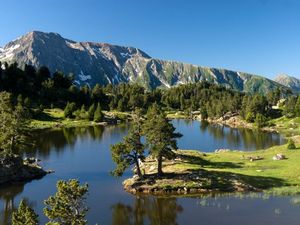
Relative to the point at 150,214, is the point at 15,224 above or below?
above

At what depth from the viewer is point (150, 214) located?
57.3 meters

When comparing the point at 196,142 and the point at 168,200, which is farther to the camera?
the point at 196,142

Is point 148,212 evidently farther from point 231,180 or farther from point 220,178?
point 231,180

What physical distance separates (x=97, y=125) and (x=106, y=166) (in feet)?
345

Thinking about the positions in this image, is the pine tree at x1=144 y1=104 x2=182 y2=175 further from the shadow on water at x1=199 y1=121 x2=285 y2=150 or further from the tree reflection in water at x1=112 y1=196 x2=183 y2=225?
the shadow on water at x1=199 y1=121 x2=285 y2=150

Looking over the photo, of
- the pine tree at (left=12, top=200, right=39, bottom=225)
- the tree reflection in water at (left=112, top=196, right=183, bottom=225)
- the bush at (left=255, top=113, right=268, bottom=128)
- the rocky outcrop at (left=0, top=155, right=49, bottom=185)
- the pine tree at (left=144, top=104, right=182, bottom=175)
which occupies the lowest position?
the tree reflection in water at (left=112, top=196, right=183, bottom=225)

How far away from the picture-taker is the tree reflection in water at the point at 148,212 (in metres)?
54.4

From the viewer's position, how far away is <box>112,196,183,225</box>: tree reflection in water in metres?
54.4

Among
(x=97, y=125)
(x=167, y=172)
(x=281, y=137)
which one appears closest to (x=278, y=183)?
(x=167, y=172)

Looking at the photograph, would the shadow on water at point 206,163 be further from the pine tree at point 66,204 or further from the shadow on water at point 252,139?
the pine tree at point 66,204

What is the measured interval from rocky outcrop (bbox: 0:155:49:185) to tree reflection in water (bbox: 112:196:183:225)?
2577 cm

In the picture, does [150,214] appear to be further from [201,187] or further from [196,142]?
[196,142]

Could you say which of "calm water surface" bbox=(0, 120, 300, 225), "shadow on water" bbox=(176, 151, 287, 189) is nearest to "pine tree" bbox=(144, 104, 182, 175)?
"shadow on water" bbox=(176, 151, 287, 189)

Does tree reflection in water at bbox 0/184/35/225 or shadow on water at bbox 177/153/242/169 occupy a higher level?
shadow on water at bbox 177/153/242/169
